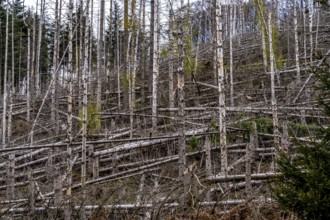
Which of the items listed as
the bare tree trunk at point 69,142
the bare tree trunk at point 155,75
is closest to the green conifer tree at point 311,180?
the bare tree trunk at point 69,142

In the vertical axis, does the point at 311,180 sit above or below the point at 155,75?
below

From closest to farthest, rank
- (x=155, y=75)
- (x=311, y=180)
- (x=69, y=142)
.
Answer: (x=311, y=180) < (x=69, y=142) < (x=155, y=75)

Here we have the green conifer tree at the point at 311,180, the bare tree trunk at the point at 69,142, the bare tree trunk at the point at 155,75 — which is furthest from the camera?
the bare tree trunk at the point at 155,75

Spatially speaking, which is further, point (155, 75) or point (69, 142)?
point (155, 75)

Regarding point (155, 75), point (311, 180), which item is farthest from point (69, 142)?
point (155, 75)

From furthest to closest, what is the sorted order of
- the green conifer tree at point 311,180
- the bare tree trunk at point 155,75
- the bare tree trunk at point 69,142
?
the bare tree trunk at point 155,75 < the bare tree trunk at point 69,142 < the green conifer tree at point 311,180

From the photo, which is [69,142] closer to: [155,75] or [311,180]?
[311,180]

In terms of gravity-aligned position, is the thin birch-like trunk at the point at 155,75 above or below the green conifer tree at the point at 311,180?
above

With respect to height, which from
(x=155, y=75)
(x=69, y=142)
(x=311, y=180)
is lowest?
(x=311, y=180)

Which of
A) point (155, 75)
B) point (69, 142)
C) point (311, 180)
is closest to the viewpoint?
point (311, 180)

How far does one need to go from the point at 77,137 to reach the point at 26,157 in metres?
2.12

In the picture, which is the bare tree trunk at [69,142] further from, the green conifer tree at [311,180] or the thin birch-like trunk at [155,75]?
the thin birch-like trunk at [155,75]

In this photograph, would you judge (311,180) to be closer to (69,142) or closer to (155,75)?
(69,142)

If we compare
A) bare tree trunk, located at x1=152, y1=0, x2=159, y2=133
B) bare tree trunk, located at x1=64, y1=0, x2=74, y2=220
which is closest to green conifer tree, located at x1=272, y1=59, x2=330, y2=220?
bare tree trunk, located at x1=64, y1=0, x2=74, y2=220
